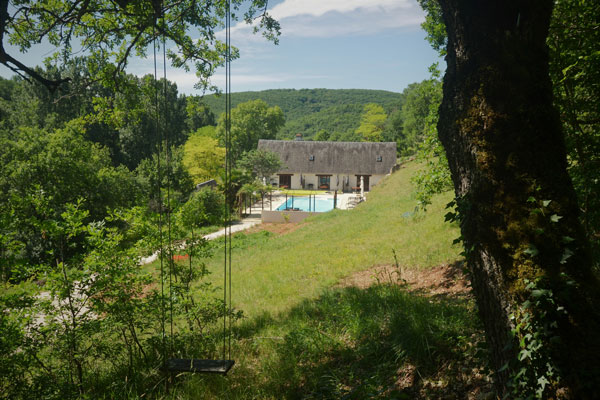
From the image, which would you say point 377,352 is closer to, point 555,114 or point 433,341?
point 433,341

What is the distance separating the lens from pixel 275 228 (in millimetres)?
21812

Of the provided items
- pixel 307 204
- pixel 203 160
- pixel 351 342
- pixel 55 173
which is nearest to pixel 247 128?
pixel 203 160

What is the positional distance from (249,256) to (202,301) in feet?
29.7

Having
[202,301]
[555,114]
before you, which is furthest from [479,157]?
[202,301]

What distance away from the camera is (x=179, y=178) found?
94.0 ft

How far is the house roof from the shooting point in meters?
39.8

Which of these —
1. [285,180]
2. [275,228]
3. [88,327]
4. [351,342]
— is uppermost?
[285,180]

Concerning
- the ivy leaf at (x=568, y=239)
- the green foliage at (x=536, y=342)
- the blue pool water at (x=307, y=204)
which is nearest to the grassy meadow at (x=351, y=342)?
the green foliage at (x=536, y=342)

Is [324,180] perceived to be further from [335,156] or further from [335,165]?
[335,156]

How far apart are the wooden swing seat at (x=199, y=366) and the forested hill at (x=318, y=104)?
320ft

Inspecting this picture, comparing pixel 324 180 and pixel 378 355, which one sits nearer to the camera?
pixel 378 355

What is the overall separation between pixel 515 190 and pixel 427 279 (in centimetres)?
482

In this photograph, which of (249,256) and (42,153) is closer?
(249,256)

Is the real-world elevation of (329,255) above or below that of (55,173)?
below
